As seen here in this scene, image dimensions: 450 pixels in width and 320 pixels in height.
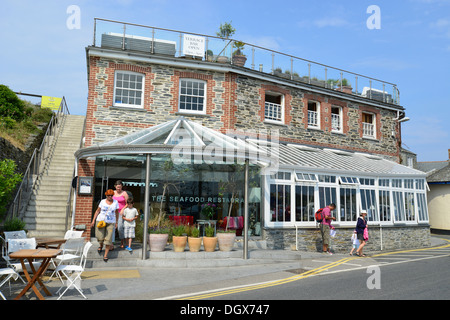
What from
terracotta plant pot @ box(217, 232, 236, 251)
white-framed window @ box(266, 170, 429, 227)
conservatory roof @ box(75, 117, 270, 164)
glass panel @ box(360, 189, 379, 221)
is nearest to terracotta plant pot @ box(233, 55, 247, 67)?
conservatory roof @ box(75, 117, 270, 164)

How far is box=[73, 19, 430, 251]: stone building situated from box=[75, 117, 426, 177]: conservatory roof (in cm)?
6

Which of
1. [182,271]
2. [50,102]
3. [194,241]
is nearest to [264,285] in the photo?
[182,271]

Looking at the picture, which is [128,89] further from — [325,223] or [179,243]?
[325,223]

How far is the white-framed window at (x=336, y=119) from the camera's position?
19.1 metres

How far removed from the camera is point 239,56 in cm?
1611

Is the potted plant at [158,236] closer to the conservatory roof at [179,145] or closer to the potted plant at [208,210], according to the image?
the potted plant at [208,210]

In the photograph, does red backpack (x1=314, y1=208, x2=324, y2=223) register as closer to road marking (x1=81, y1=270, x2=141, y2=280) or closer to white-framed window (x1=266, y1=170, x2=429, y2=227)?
white-framed window (x1=266, y1=170, x2=429, y2=227)

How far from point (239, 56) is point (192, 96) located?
3116mm

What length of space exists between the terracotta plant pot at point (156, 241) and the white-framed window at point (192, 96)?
20.3ft

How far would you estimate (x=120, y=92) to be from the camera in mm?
13984


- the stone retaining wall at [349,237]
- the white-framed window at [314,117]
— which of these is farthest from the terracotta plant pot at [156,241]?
the white-framed window at [314,117]
